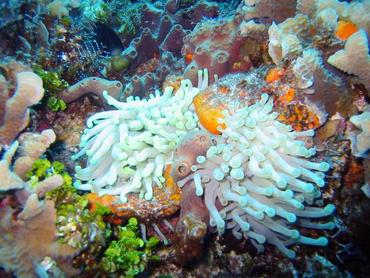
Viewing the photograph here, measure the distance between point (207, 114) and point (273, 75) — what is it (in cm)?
78

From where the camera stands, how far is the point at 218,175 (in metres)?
2.72

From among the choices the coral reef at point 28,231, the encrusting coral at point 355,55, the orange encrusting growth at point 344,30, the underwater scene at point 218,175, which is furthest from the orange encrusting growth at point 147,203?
the orange encrusting growth at point 344,30

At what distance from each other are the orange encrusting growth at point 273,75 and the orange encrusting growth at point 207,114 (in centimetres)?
58

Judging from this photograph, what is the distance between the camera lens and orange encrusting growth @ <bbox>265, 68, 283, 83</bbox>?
3.08m

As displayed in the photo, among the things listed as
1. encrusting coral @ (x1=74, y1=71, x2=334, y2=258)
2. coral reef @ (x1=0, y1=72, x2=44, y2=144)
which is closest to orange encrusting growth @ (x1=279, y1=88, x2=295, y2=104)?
encrusting coral @ (x1=74, y1=71, x2=334, y2=258)

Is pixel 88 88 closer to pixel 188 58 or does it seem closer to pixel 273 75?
pixel 188 58

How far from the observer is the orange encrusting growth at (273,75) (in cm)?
308

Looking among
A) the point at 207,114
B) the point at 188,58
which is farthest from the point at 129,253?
the point at 188,58

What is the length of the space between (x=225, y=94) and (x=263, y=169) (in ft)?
2.95

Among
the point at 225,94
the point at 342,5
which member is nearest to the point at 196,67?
the point at 225,94

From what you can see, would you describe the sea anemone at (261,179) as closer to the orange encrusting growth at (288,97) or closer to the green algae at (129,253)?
the orange encrusting growth at (288,97)

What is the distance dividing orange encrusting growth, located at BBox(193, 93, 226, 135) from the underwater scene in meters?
0.01

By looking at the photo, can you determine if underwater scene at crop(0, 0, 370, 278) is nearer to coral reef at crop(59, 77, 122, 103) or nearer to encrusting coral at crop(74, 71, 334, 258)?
encrusting coral at crop(74, 71, 334, 258)

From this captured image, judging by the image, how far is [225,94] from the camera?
10.3ft
